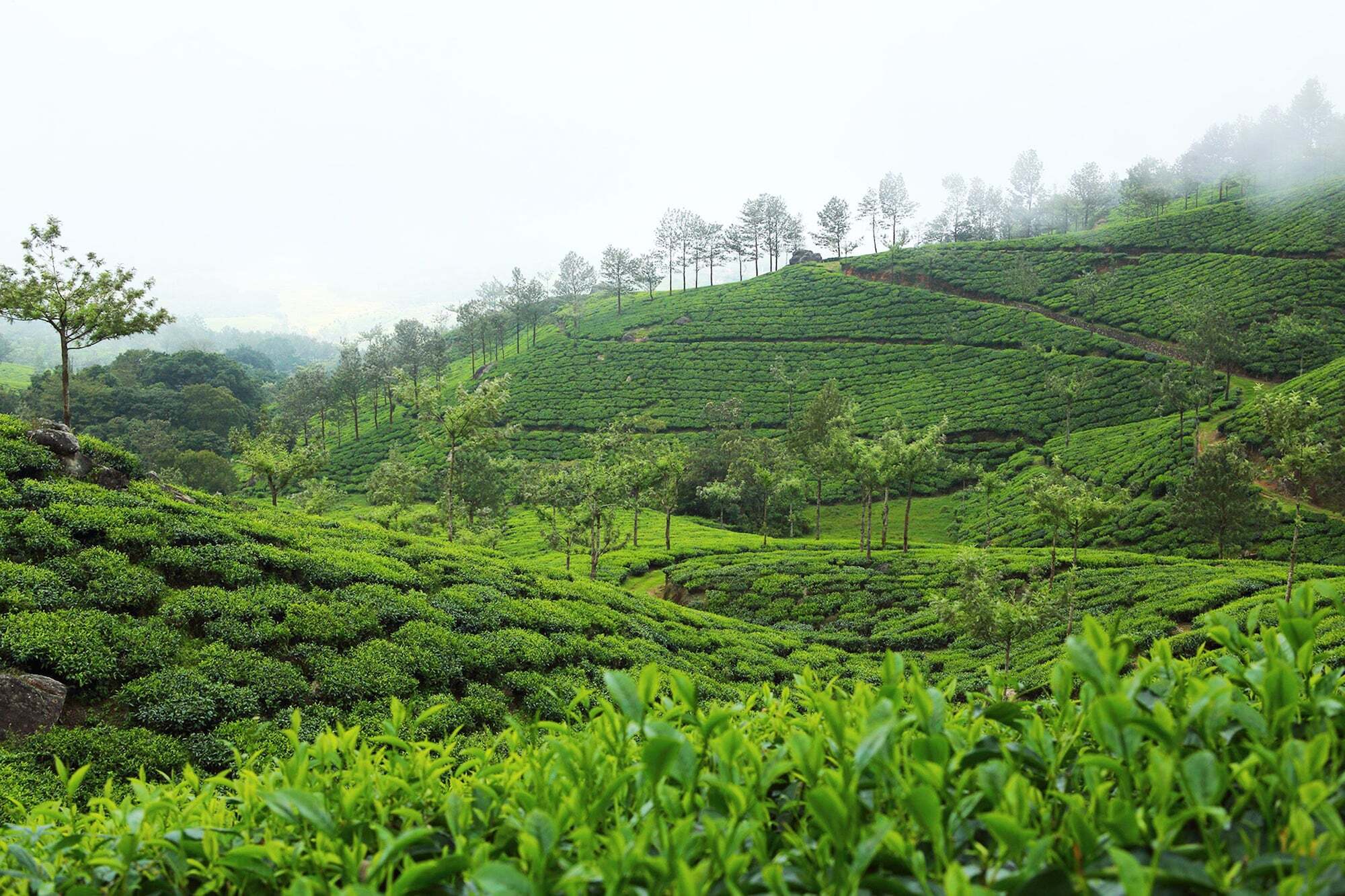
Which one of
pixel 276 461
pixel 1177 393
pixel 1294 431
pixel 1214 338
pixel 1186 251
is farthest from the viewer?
pixel 1186 251

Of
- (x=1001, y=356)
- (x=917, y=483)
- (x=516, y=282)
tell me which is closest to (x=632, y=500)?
(x=917, y=483)

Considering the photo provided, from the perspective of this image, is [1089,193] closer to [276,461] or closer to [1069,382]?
[1069,382]

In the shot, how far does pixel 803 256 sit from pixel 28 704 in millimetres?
106173

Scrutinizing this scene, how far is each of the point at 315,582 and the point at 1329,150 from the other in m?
131

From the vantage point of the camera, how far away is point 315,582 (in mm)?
11570

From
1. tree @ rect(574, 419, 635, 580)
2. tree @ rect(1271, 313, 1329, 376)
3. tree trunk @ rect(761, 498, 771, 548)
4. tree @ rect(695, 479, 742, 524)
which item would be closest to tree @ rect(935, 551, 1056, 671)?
tree @ rect(574, 419, 635, 580)

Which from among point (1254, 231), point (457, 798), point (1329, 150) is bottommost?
point (457, 798)

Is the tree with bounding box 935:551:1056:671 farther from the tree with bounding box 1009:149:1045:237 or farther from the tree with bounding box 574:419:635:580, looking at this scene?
the tree with bounding box 1009:149:1045:237

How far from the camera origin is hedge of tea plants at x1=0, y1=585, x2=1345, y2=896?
1.25 meters

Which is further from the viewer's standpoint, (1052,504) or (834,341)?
(834,341)

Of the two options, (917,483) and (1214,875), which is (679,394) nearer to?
(917,483)

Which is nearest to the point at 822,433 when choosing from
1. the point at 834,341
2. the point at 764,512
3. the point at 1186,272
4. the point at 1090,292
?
the point at 764,512

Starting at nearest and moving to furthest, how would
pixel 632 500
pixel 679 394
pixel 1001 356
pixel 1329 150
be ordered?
1. pixel 632 500
2. pixel 1001 356
3. pixel 679 394
4. pixel 1329 150

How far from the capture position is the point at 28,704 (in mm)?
7402
